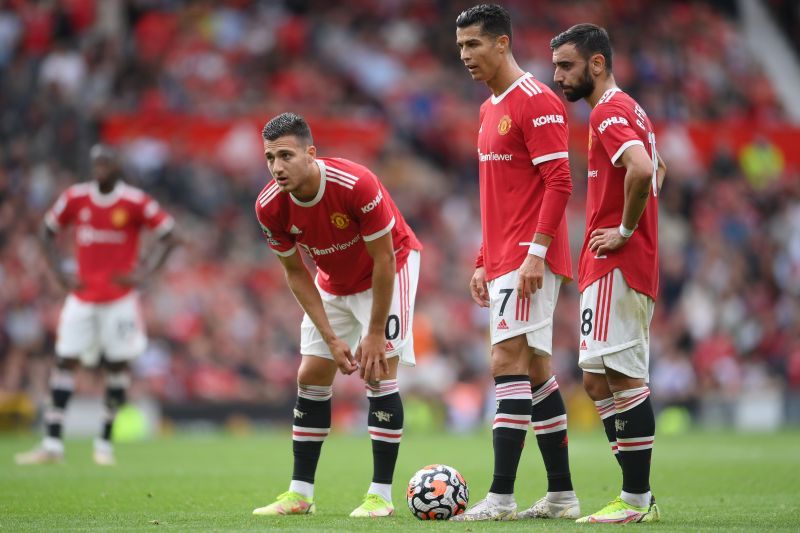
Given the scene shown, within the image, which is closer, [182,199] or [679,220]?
[182,199]

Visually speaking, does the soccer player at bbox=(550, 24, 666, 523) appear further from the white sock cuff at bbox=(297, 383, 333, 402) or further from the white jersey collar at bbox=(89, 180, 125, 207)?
the white jersey collar at bbox=(89, 180, 125, 207)

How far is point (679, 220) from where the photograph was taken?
24.6 m

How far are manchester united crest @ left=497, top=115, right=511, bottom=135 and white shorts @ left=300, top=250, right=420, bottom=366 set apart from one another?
114cm

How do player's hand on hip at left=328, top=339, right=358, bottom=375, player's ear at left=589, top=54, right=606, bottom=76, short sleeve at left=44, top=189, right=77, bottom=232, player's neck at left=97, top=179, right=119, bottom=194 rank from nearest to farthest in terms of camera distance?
player's ear at left=589, top=54, right=606, bottom=76, player's hand on hip at left=328, top=339, right=358, bottom=375, player's neck at left=97, top=179, right=119, bottom=194, short sleeve at left=44, top=189, right=77, bottom=232

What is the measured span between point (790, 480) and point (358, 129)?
1283 centimetres

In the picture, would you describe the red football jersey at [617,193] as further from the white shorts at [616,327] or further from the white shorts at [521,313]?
the white shorts at [521,313]

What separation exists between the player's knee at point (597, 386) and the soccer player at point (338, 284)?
3.62 feet

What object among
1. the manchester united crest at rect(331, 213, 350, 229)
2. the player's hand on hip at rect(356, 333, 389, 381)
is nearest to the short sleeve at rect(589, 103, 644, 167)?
the manchester united crest at rect(331, 213, 350, 229)

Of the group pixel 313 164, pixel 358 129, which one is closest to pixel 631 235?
pixel 313 164

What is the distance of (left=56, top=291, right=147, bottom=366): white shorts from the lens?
12516 mm

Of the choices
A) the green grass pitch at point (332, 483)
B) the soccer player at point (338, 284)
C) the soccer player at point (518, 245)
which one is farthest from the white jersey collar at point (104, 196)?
the soccer player at point (518, 245)

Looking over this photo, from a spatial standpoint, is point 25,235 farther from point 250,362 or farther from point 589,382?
point 589,382

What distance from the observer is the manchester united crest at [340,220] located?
736 centimetres

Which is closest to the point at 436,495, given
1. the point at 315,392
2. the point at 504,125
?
the point at 315,392
